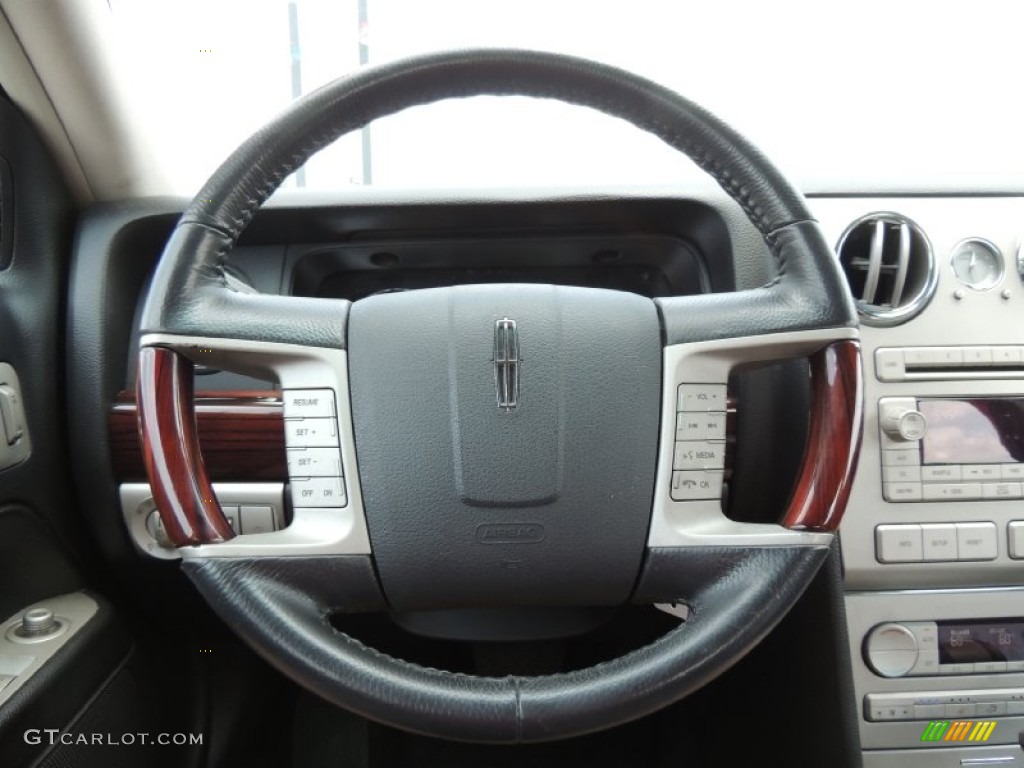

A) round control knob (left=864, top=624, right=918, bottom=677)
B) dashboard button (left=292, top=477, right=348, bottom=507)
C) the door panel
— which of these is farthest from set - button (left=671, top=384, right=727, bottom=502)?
the door panel

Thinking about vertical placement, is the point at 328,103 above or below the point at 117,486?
above

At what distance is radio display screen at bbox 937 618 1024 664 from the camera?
0.96 metres

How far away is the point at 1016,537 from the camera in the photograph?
37.1 inches

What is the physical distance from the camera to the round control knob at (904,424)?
0.91 metres

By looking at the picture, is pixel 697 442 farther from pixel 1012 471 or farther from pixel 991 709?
pixel 991 709

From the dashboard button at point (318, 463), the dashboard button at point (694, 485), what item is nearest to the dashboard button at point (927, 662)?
the dashboard button at point (694, 485)

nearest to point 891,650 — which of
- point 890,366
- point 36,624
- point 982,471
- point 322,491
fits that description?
point 982,471

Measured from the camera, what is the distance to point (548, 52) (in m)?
0.70

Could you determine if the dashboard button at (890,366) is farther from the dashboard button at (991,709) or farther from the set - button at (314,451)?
the set - button at (314,451)

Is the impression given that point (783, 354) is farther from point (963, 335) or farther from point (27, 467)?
point (27, 467)

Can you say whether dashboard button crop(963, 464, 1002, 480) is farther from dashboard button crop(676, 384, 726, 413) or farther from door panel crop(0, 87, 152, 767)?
door panel crop(0, 87, 152, 767)

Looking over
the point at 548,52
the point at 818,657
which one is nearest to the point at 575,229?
the point at 548,52

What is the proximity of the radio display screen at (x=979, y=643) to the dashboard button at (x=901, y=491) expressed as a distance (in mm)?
175

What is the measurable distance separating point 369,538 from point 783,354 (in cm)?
42
